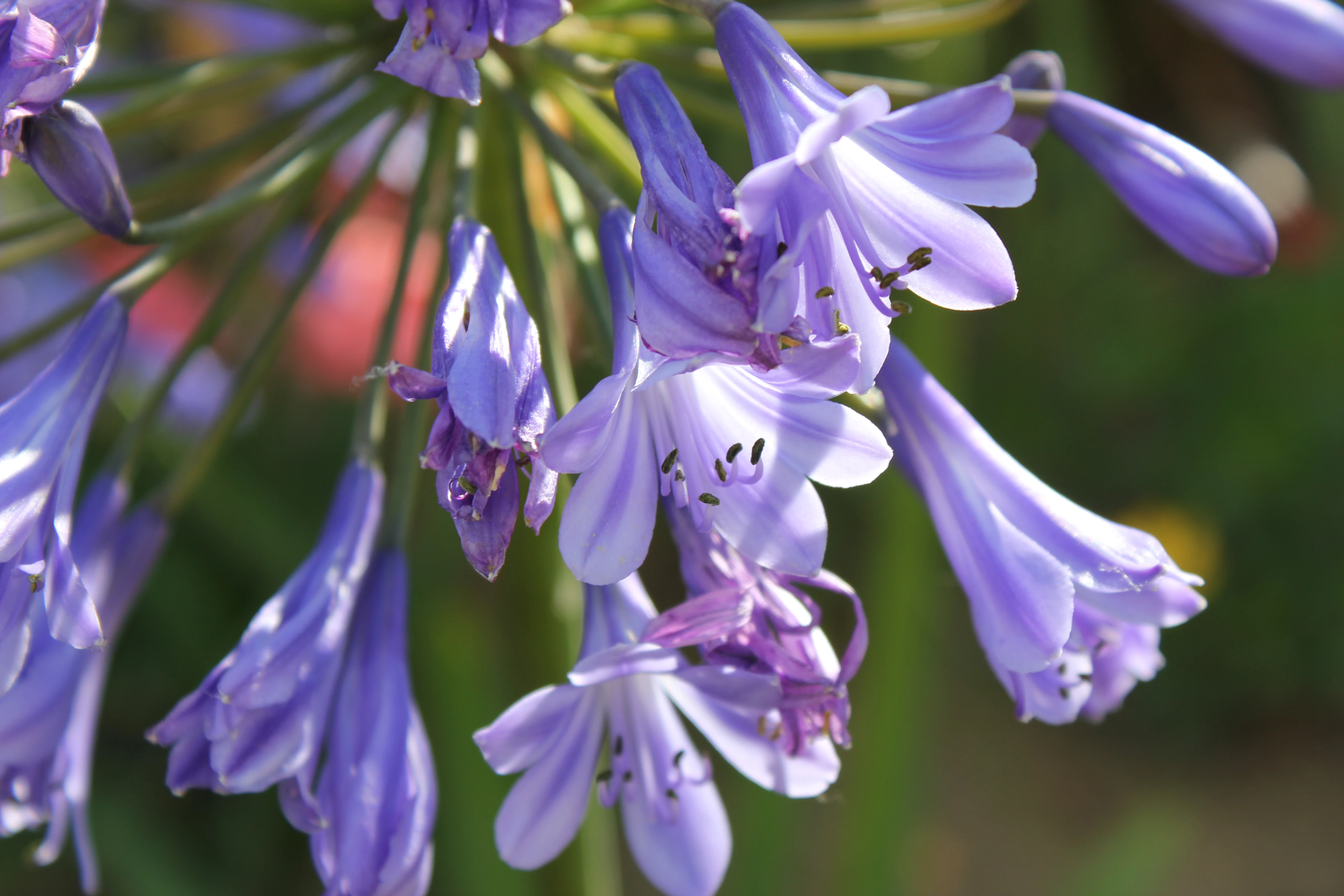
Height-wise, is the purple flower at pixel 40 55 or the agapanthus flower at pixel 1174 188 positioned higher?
the purple flower at pixel 40 55

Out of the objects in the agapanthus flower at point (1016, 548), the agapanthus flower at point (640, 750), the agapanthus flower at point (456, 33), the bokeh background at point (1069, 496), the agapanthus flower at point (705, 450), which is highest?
the agapanthus flower at point (456, 33)

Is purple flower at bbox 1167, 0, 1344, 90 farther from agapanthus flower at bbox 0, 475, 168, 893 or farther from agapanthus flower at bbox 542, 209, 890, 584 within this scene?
agapanthus flower at bbox 0, 475, 168, 893

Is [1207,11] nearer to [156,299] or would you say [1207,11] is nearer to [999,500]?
[999,500]

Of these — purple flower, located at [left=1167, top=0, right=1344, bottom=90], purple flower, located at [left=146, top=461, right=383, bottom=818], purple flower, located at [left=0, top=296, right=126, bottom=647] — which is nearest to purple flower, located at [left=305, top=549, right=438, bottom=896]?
purple flower, located at [left=146, top=461, right=383, bottom=818]

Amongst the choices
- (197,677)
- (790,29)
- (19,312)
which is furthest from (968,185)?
(19,312)

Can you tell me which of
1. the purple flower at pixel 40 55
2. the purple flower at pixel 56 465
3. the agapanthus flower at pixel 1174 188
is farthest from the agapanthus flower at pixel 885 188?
the purple flower at pixel 56 465

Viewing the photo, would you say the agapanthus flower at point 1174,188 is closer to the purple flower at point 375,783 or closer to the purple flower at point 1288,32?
the purple flower at point 1288,32
